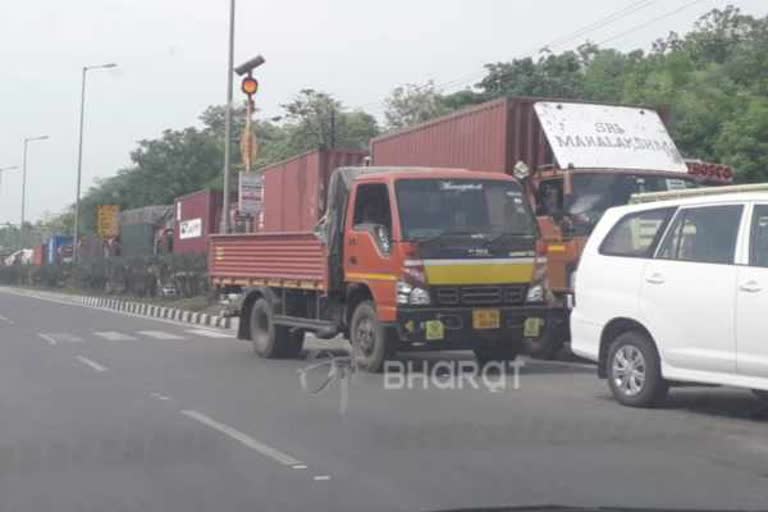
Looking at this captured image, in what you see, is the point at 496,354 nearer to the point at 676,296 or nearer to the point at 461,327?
the point at 461,327

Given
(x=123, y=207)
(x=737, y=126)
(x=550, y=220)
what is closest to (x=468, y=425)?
(x=550, y=220)

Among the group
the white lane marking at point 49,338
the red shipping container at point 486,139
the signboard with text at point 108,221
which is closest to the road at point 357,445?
the red shipping container at point 486,139

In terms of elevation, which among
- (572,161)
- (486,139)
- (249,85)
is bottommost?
(572,161)

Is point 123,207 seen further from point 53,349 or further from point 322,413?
point 322,413

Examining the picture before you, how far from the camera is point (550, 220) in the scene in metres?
14.1

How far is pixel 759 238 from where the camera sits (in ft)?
29.2

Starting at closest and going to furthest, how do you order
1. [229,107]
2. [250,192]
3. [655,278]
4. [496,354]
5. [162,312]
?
[655,278] → [496,354] → [250,192] → [229,107] → [162,312]

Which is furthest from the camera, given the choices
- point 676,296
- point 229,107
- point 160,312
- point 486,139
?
point 160,312

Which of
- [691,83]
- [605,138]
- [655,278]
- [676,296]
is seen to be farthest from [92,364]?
[691,83]

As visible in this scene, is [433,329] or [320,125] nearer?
[433,329]

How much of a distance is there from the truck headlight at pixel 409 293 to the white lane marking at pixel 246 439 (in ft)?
9.65

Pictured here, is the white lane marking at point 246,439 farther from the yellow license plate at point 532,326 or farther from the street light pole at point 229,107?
the street light pole at point 229,107

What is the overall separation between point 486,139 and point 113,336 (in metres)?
7.34

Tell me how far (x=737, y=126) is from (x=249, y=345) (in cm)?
1489
